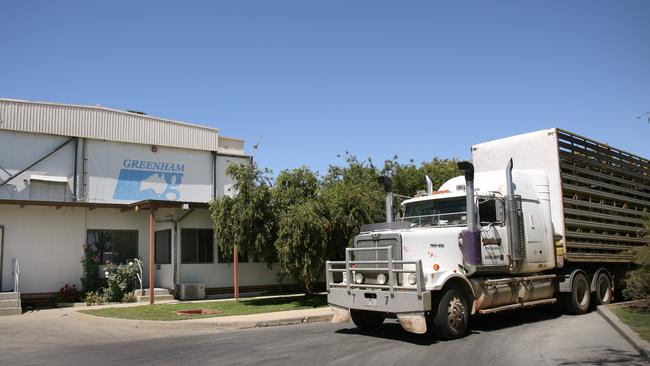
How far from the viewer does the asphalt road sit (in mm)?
8602

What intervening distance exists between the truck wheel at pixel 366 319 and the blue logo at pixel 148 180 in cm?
1603

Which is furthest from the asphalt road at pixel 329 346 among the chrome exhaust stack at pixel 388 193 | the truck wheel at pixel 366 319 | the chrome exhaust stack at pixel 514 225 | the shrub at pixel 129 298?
the shrub at pixel 129 298

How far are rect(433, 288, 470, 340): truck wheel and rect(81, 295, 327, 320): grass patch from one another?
6856mm

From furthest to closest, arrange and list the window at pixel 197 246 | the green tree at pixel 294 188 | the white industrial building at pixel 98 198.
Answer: the window at pixel 197 246 < the white industrial building at pixel 98 198 < the green tree at pixel 294 188

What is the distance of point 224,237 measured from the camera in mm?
17422

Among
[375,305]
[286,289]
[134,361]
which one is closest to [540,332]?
[375,305]

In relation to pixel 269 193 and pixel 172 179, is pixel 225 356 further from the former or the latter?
pixel 172 179

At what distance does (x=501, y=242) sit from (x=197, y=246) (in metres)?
13.2

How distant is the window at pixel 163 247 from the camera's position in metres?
21.5

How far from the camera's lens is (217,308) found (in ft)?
54.5

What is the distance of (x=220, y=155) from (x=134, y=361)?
1940 centimetres

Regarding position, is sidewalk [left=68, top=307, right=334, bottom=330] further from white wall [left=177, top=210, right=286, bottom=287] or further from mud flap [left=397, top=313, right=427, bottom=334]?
white wall [left=177, top=210, right=286, bottom=287]

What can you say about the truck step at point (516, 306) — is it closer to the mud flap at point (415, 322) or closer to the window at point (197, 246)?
the mud flap at point (415, 322)

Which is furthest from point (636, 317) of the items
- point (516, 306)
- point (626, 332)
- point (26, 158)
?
point (26, 158)
